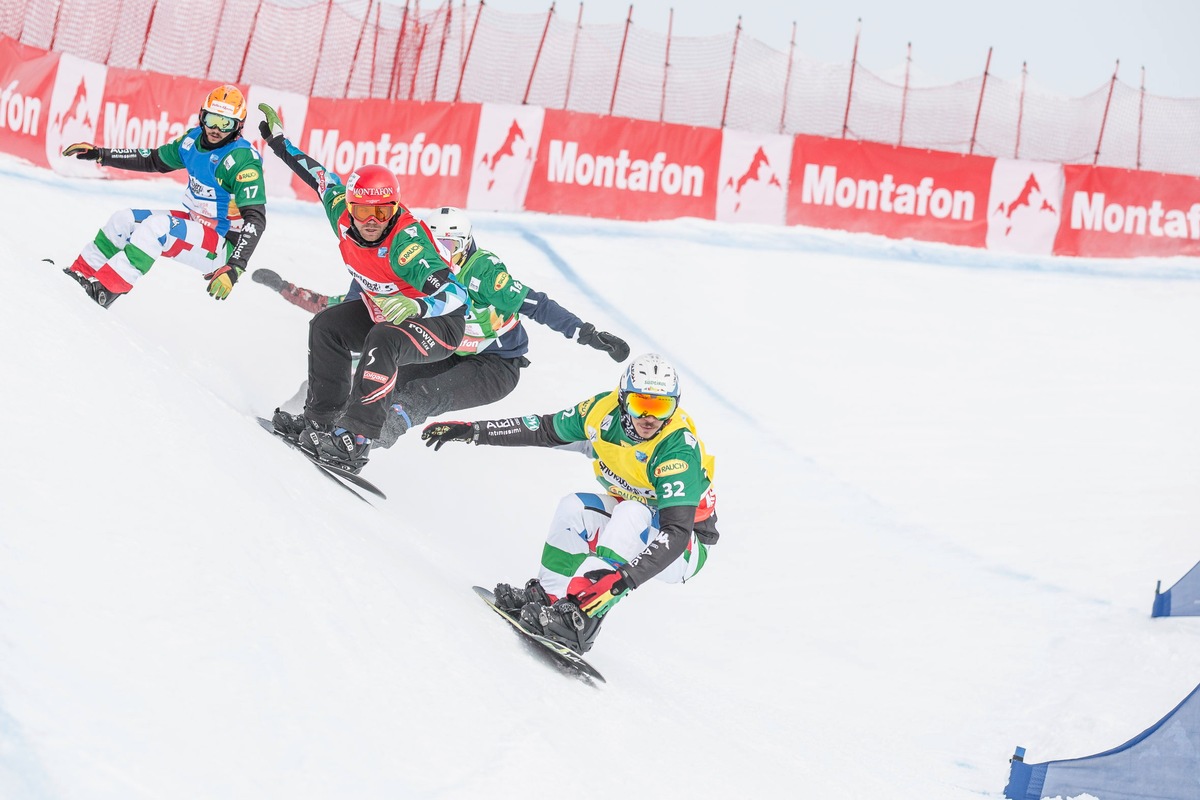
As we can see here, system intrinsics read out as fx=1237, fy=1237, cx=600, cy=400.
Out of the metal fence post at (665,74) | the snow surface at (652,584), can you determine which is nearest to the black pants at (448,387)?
the snow surface at (652,584)

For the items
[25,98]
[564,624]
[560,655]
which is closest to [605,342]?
[564,624]

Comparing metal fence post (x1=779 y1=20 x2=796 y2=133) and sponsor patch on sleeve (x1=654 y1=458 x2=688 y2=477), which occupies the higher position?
metal fence post (x1=779 y1=20 x2=796 y2=133)

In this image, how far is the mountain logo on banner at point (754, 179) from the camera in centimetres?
1444

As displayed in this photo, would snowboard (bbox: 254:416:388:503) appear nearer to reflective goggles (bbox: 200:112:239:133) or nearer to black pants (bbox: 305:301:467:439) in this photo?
black pants (bbox: 305:301:467:439)

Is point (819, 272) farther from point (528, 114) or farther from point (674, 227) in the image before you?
point (528, 114)

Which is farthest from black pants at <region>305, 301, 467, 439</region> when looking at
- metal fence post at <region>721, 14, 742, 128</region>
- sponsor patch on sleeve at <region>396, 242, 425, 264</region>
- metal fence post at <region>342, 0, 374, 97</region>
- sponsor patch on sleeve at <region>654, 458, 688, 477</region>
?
metal fence post at <region>342, 0, 374, 97</region>

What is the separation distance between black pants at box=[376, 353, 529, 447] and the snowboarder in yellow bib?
3.61ft

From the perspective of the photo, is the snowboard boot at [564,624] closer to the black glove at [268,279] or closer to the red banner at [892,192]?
the black glove at [268,279]

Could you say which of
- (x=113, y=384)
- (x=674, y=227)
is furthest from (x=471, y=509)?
(x=674, y=227)

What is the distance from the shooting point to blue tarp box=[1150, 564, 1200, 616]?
7.79 m

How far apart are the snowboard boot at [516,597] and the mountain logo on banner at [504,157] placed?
9.97 m

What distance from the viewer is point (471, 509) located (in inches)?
308

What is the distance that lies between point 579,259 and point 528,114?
264 centimetres

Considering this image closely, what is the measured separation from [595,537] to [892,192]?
9955 mm
